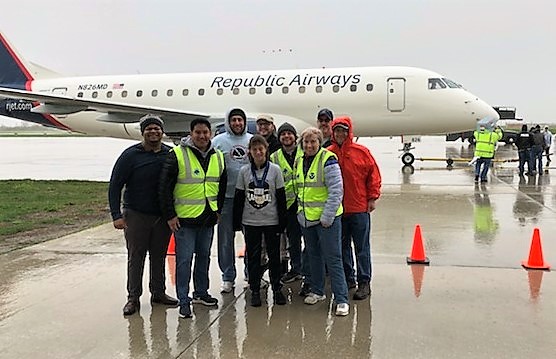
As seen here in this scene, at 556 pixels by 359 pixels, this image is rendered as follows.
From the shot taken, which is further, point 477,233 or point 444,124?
point 444,124

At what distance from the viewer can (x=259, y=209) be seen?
15.9ft

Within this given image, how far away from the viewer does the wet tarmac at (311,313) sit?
388 cm

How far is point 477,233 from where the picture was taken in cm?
765

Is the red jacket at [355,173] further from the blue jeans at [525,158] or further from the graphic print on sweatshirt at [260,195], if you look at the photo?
the blue jeans at [525,158]

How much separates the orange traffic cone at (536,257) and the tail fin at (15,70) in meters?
20.5

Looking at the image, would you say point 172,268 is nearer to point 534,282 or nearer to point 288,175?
point 288,175

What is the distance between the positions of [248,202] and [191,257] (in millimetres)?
711

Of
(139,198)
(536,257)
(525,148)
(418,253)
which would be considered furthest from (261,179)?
(525,148)

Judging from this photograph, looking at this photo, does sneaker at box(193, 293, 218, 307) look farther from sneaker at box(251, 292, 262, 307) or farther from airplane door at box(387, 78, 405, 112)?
airplane door at box(387, 78, 405, 112)

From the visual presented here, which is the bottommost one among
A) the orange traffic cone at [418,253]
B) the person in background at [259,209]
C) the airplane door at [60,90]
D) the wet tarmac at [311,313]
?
the wet tarmac at [311,313]

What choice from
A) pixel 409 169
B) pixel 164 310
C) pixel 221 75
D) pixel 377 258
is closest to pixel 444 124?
pixel 409 169

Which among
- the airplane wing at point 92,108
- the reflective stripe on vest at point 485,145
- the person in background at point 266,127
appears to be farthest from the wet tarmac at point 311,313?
the airplane wing at point 92,108

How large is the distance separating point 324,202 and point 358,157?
0.67m

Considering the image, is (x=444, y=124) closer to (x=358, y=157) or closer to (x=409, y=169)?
(x=409, y=169)
